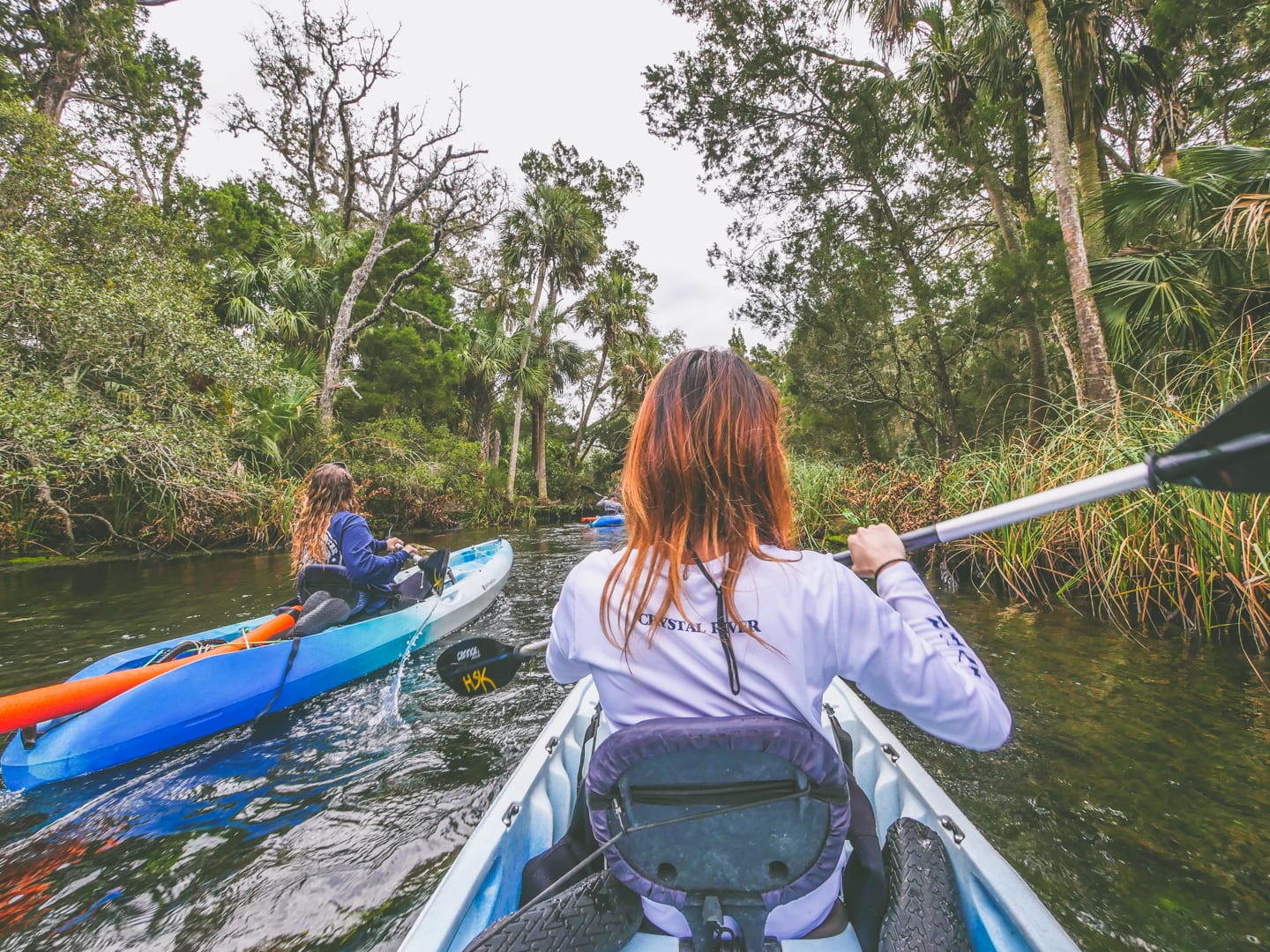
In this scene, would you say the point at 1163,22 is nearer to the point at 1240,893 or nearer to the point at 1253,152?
the point at 1253,152

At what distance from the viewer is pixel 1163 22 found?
7.08 meters

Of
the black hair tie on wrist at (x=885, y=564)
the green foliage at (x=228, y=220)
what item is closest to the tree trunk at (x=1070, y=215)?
the black hair tie on wrist at (x=885, y=564)

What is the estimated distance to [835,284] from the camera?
11.3 meters

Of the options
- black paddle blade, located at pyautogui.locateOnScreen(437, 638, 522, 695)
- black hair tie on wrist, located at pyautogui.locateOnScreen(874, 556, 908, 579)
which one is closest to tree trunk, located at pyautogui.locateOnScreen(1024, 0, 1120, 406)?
black hair tie on wrist, located at pyautogui.locateOnScreen(874, 556, 908, 579)

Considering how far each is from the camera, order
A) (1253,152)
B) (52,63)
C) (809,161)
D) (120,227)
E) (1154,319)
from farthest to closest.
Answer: (52,63) → (809,161) → (120,227) → (1154,319) → (1253,152)

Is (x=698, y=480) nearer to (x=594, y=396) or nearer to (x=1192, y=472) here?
(x=1192, y=472)

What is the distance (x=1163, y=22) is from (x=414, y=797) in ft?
38.8

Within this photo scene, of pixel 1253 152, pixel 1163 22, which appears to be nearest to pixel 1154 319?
pixel 1253 152

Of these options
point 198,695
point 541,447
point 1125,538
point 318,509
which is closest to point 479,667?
point 198,695

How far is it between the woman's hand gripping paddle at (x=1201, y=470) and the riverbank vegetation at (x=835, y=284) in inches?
115

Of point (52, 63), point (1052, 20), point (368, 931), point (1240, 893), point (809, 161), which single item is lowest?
point (1240, 893)

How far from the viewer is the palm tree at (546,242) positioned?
63.5 feet

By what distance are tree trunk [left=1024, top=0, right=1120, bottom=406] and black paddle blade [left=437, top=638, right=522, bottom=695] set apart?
7.28m

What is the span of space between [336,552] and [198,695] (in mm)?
1315
